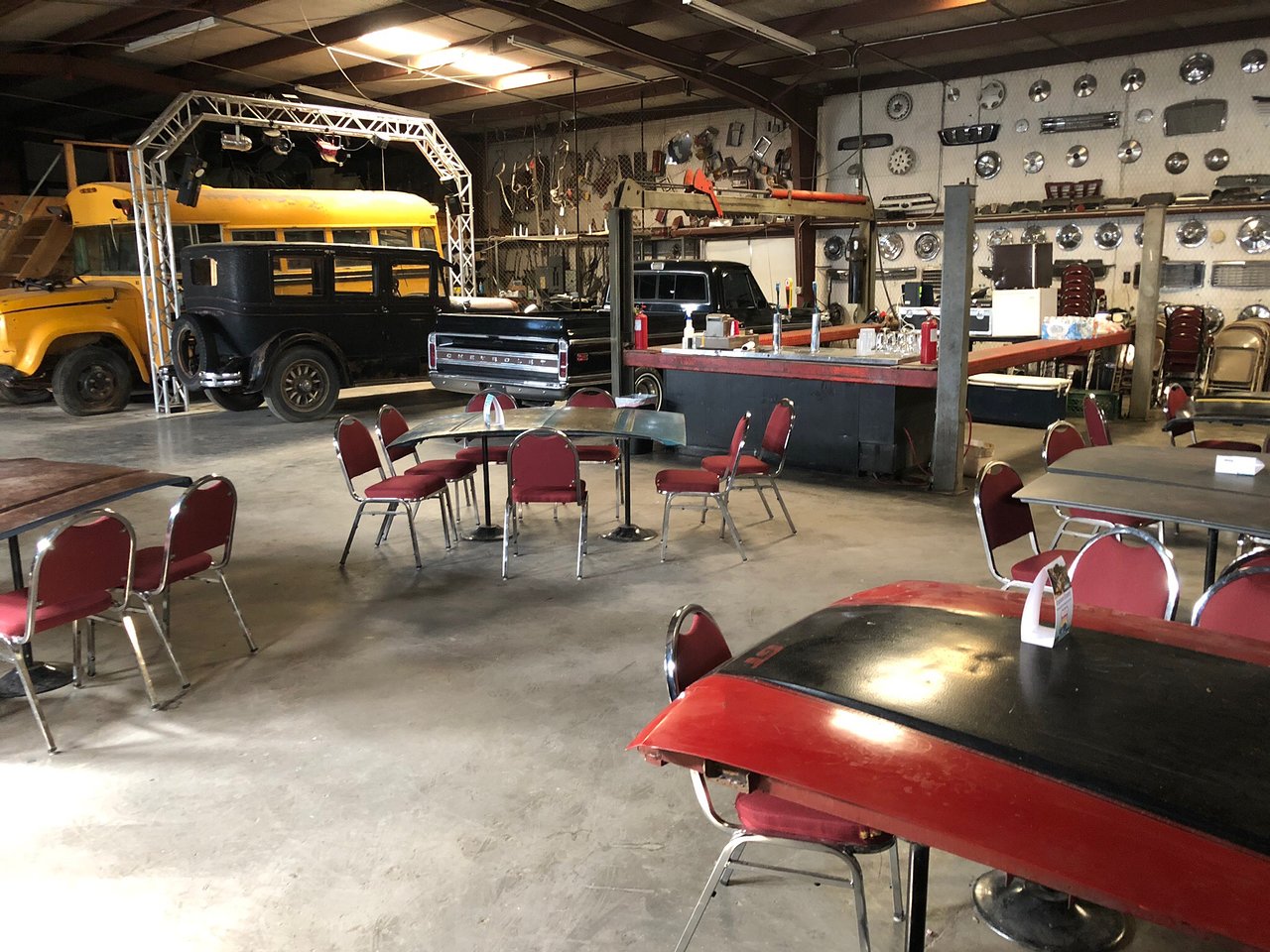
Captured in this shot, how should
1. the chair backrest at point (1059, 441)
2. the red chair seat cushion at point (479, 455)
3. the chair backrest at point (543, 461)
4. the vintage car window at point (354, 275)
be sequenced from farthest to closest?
the vintage car window at point (354, 275) → the red chair seat cushion at point (479, 455) → the chair backrest at point (543, 461) → the chair backrest at point (1059, 441)

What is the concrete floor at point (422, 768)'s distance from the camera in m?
2.26

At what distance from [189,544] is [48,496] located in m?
0.60

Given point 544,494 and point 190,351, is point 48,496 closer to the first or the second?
point 544,494

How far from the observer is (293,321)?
9.84 meters

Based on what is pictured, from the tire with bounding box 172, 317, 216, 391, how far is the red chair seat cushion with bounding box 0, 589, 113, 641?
679 centimetres

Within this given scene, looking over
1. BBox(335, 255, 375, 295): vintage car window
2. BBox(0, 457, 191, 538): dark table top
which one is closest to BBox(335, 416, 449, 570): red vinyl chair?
BBox(0, 457, 191, 538): dark table top

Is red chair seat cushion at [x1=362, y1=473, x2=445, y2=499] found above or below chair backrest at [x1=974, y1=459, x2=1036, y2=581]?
below

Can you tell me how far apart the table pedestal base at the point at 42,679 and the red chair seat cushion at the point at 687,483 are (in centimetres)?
285

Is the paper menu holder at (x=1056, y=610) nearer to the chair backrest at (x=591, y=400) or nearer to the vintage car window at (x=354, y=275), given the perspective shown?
the chair backrest at (x=591, y=400)

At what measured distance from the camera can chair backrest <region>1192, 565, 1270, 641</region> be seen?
235 centimetres

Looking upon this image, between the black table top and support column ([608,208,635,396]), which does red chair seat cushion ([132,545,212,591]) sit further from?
support column ([608,208,635,396])

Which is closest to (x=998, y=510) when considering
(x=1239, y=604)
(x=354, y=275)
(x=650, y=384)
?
(x=1239, y=604)

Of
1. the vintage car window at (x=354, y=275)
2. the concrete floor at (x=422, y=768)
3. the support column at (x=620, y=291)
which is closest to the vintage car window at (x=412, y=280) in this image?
the vintage car window at (x=354, y=275)

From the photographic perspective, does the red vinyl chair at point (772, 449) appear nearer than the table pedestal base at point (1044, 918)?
No
